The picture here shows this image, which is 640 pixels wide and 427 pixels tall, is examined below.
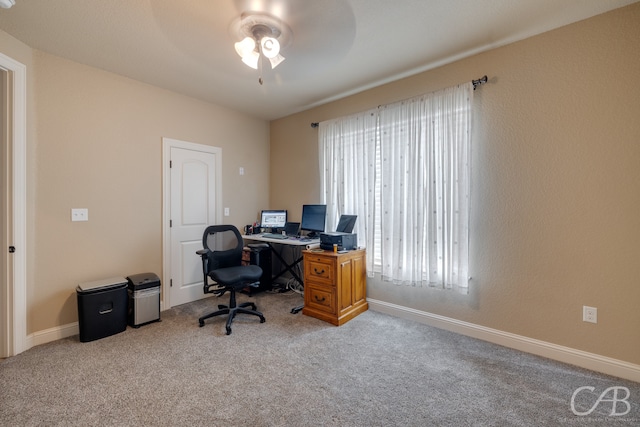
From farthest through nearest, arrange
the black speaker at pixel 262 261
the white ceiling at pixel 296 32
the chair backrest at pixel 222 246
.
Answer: the black speaker at pixel 262 261
the chair backrest at pixel 222 246
the white ceiling at pixel 296 32

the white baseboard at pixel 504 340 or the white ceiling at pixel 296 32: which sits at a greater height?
the white ceiling at pixel 296 32

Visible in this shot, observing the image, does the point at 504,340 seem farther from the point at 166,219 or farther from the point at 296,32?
the point at 166,219

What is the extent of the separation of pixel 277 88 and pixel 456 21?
6.45 feet

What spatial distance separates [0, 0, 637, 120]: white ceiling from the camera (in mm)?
1932

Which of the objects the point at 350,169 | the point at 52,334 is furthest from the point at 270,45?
the point at 52,334

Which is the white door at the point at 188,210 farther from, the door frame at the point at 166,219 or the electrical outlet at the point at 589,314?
the electrical outlet at the point at 589,314

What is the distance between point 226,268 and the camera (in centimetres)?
302

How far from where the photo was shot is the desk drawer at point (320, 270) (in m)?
2.88


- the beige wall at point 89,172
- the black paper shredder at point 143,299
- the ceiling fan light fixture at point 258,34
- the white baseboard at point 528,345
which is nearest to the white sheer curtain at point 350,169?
the white baseboard at point 528,345

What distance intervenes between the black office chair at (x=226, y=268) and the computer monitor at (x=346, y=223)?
1063 mm

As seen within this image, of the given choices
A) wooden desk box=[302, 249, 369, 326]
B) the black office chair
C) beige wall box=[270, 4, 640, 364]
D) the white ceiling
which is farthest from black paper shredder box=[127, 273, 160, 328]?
beige wall box=[270, 4, 640, 364]

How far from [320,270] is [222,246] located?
1.15m

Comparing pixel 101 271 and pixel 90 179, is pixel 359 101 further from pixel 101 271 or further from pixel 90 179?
pixel 101 271

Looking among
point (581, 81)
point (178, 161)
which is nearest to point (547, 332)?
point (581, 81)
